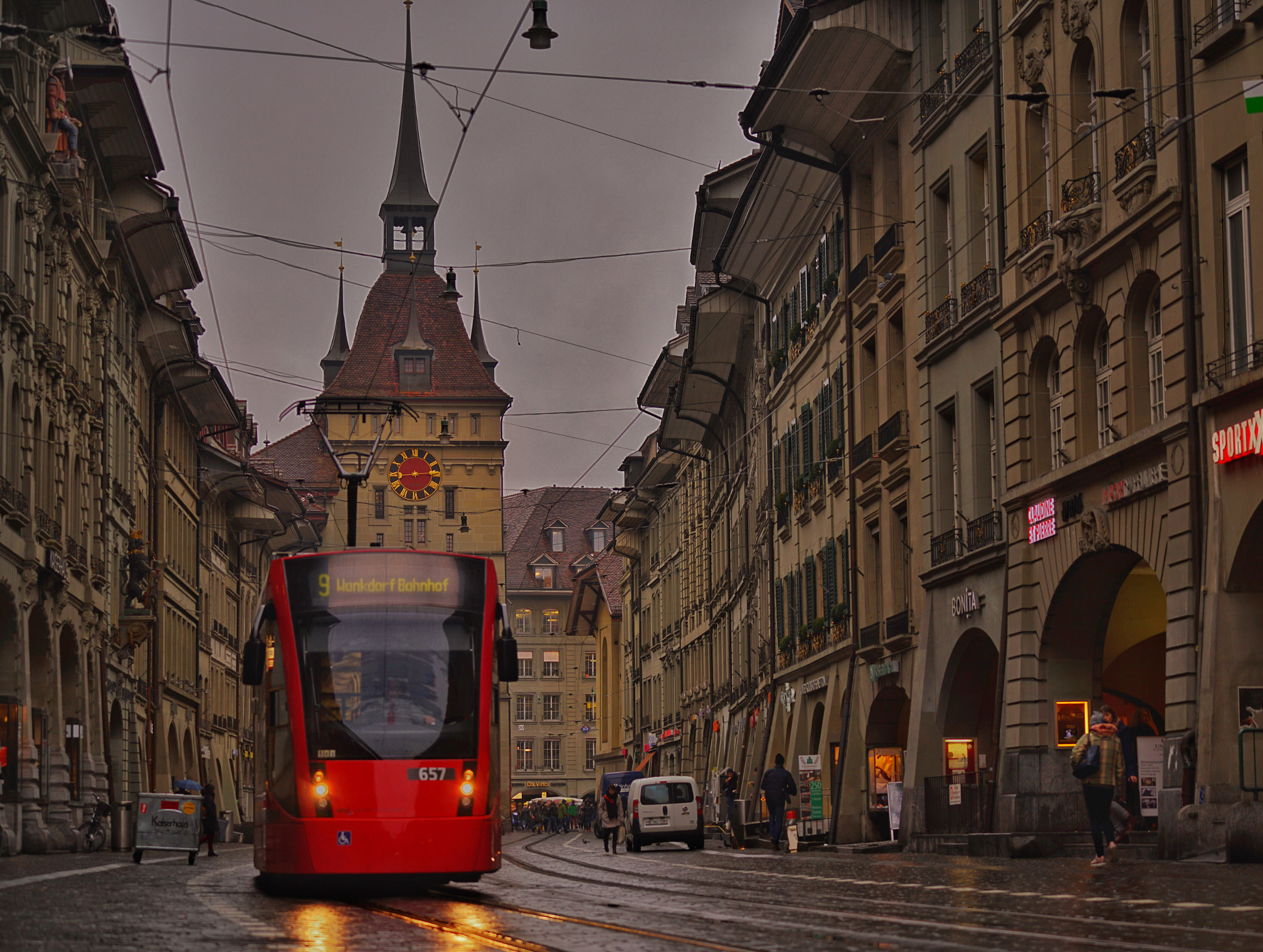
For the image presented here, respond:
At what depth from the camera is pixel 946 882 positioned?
17.3 metres

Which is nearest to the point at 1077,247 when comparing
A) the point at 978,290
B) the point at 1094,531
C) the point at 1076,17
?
the point at 1076,17

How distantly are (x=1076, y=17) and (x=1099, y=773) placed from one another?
9885 mm

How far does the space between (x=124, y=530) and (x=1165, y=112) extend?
3448cm

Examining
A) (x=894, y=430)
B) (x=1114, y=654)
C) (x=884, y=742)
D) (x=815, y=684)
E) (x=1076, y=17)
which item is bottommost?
(x=884, y=742)

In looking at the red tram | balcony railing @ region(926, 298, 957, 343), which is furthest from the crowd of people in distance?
the red tram

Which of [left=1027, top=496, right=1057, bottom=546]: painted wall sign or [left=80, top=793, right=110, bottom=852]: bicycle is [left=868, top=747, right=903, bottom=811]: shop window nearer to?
[left=1027, top=496, right=1057, bottom=546]: painted wall sign

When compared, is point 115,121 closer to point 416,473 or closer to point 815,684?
point 815,684

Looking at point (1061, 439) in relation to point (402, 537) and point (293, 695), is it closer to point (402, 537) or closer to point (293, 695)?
point (293, 695)

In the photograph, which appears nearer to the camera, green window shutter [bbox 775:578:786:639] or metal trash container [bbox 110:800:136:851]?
metal trash container [bbox 110:800:136:851]

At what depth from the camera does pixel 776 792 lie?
33.8m

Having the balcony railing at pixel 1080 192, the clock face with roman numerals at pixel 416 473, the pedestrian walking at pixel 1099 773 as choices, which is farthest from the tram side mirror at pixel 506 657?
the clock face with roman numerals at pixel 416 473

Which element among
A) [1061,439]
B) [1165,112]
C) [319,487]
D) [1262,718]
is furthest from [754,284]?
[319,487]

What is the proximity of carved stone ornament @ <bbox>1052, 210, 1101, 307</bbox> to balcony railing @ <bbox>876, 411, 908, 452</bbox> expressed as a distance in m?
7.82

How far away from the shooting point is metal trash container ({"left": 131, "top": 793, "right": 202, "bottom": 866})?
30.0 metres
